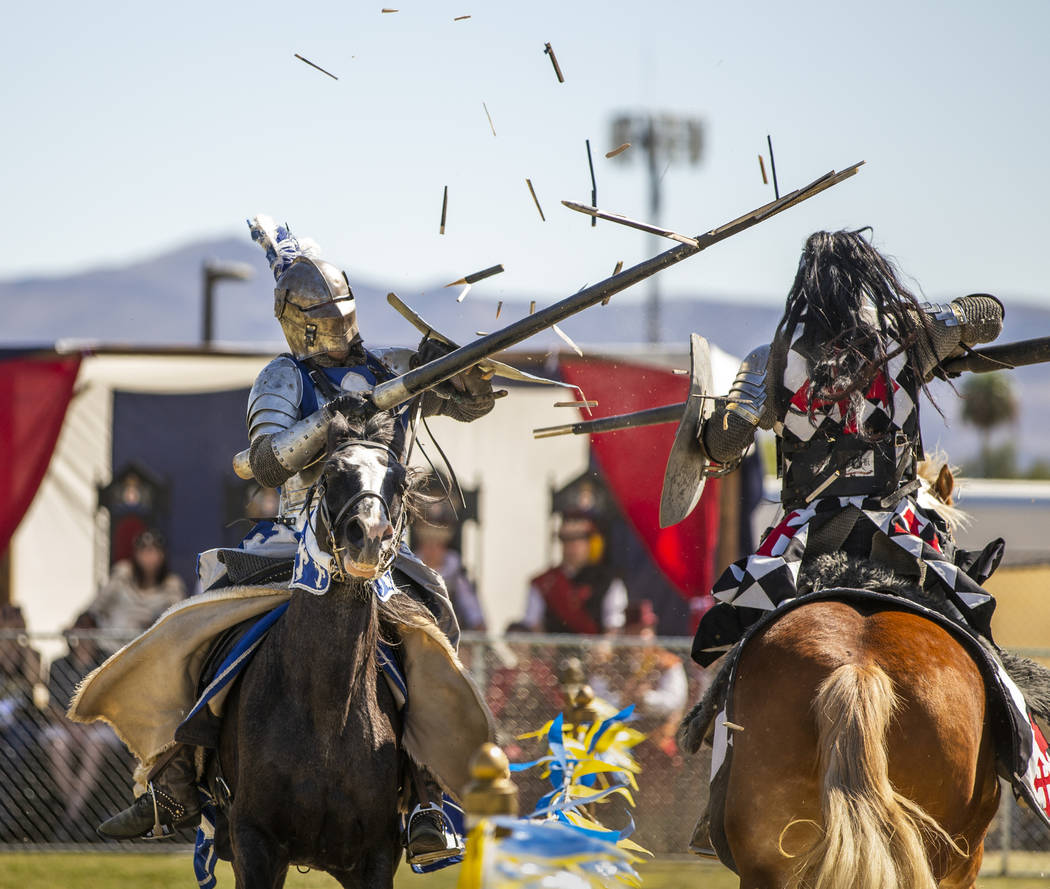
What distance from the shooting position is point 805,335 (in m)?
4.73

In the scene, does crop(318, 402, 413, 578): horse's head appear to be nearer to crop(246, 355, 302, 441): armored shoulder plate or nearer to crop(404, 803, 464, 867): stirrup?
crop(246, 355, 302, 441): armored shoulder plate

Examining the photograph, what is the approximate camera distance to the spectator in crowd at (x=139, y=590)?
1055 centimetres

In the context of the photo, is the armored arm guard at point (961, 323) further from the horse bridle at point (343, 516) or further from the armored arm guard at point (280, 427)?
the armored arm guard at point (280, 427)

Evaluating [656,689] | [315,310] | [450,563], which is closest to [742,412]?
[315,310]

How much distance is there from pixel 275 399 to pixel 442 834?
164 cm

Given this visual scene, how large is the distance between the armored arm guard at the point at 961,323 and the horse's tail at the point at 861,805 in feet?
4.93

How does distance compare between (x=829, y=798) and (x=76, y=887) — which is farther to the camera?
(x=76, y=887)

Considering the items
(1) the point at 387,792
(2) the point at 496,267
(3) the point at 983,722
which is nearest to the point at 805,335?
(2) the point at 496,267

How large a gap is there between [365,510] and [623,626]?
679 centimetres

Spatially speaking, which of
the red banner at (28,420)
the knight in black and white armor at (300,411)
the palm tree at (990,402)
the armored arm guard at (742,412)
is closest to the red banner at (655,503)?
the red banner at (28,420)

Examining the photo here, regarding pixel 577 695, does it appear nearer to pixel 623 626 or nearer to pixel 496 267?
pixel 496 267

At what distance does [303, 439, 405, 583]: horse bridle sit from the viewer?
4.18m

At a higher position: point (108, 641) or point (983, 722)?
point (983, 722)

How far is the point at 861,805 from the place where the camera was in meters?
3.60
